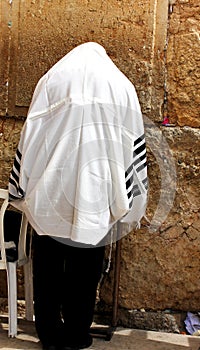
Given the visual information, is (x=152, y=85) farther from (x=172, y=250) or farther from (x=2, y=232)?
(x=2, y=232)

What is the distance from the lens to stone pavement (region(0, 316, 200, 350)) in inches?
170

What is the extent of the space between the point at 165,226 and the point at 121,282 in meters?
0.50

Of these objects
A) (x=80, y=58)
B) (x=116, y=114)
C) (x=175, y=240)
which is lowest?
(x=175, y=240)

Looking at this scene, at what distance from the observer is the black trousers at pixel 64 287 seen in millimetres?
4187

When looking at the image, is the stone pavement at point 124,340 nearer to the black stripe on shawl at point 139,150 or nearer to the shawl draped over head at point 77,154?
the shawl draped over head at point 77,154

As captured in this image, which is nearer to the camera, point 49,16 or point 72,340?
point 72,340

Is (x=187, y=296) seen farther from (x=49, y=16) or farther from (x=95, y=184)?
(x=49, y=16)

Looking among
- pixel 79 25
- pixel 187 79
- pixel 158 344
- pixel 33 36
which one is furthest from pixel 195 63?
pixel 158 344

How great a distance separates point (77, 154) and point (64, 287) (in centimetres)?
87

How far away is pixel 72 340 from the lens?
13.9 ft

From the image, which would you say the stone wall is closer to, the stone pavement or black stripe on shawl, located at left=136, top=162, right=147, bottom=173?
the stone pavement

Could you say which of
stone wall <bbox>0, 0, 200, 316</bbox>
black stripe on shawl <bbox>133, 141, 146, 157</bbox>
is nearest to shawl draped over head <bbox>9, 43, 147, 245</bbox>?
black stripe on shawl <bbox>133, 141, 146, 157</bbox>

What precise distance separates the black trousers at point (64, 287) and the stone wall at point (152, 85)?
0.64m

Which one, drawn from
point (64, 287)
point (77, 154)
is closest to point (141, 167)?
point (77, 154)
